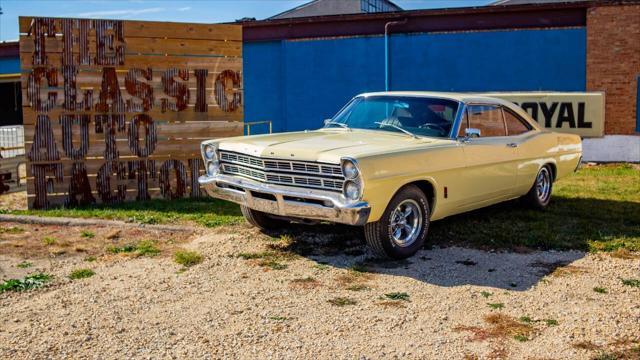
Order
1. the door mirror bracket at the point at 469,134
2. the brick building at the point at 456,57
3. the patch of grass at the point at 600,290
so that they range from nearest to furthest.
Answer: the patch of grass at the point at 600,290
the door mirror bracket at the point at 469,134
the brick building at the point at 456,57

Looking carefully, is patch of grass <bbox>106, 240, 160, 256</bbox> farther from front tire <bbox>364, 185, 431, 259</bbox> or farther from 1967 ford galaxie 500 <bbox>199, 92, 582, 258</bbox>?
front tire <bbox>364, 185, 431, 259</bbox>

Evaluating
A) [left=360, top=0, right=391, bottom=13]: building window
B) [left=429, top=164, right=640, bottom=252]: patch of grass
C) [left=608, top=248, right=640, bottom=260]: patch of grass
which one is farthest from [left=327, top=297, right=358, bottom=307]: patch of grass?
[left=360, top=0, right=391, bottom=13]: building window

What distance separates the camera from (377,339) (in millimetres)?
4387

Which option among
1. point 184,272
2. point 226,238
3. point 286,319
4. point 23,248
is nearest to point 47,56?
point 23,248

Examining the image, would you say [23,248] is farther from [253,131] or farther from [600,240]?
[253,131]

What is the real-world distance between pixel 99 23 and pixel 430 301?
679 cm

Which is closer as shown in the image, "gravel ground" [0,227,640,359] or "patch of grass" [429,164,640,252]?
"gravel ground" [0,227,640,359]

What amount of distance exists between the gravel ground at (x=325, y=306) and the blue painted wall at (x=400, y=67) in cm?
1057

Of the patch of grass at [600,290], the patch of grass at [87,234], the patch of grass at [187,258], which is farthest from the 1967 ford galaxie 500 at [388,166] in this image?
the patch of grass at [600,290]

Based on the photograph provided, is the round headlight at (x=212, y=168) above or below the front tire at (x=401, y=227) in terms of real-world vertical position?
above

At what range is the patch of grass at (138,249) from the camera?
6.78 meters

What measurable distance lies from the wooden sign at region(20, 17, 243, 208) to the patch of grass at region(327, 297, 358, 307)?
5.50 meters

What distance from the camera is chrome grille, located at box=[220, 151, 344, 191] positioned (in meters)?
5.94

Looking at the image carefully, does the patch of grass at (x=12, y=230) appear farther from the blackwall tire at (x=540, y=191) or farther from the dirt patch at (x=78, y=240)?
the blackwall tire at (x=540, y=191)
